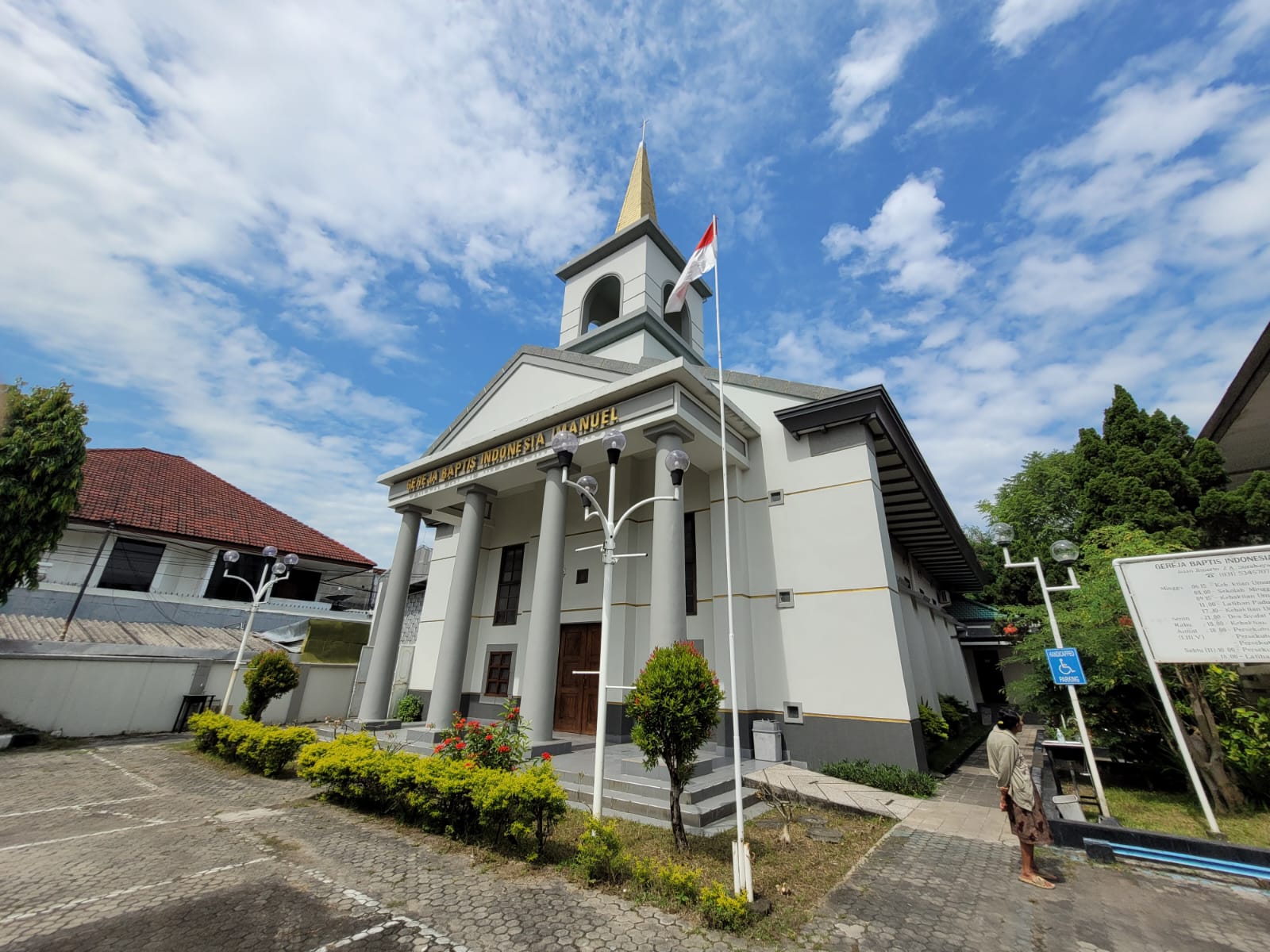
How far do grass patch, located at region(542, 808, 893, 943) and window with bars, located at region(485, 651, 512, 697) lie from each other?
8339 millimetres

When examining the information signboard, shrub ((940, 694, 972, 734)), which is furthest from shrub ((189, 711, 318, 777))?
shrub ((940, 694, 972, 734))

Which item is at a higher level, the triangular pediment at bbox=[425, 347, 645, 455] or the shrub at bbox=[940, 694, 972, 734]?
the triangular pediment at bbox=[425, 347, 645, 455]

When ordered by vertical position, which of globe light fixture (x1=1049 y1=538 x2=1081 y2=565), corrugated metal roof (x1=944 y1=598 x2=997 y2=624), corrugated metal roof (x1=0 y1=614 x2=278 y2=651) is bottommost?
corrugated metal roof (x1=0 y1=614 x2=278 y2=651)

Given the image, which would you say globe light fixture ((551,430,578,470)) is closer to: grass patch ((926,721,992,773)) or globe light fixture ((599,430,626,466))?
globe light fixture ((599,430,626,466))

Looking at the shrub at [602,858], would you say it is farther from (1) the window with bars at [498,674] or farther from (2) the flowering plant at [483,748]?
(1) the window with bars at [498,674]

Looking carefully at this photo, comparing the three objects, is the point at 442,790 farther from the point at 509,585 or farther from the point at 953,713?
the point at 953,713

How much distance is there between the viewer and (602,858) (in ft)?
17.7

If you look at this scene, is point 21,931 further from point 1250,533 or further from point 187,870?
point 1250,533

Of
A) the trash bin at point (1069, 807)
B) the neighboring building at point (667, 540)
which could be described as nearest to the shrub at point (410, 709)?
the neighboring building at point (667, 540)

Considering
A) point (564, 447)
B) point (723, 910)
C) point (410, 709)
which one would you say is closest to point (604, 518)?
point (564, 447)

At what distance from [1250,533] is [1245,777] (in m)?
9.72

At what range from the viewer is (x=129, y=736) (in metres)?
14.4

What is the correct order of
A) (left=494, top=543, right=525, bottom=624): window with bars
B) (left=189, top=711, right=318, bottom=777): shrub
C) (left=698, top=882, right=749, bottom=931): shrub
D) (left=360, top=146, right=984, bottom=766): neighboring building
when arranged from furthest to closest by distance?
(left=494, top=543, right=525, bottom=624): window with bars → (left=360, top=146, right=984, bottom=766): neighboring building → (left=189, top=711, right=318, bottom=777): shrub → (left=698, top=882, right=749, bottom=931): shrub

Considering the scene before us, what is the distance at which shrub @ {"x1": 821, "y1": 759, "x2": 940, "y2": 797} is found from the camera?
29.5 feet
